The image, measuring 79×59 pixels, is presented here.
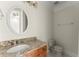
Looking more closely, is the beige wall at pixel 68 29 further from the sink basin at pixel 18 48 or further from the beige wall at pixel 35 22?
the sink basin at pixel 18 48

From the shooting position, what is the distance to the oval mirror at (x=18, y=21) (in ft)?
3.91

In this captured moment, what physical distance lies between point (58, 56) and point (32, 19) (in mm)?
583

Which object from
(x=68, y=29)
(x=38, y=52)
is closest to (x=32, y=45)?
(x=38, y=52)

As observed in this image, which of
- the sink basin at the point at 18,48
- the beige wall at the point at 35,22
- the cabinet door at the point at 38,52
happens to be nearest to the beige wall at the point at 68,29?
the beige wall at the point at 35,22

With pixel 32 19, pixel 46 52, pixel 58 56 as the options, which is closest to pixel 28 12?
pixel 32 19

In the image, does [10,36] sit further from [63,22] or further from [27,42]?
[63,22]

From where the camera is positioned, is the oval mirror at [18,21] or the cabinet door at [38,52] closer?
the cabinet door at [38,52]

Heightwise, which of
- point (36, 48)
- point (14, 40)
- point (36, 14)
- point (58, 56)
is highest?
point (36, 14)

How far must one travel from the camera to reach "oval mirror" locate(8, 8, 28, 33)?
1190 millimetres

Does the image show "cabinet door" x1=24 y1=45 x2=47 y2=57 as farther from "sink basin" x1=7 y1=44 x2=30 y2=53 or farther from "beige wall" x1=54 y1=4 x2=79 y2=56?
"beige wall" x1=54 y1=4 x2=79 y2=56

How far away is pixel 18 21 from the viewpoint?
1.20 meters

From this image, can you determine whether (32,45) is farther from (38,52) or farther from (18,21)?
(18,21)

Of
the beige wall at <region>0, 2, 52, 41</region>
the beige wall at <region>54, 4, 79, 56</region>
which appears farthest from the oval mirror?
the beige wall at <region>54, 4, 79, 56</region>

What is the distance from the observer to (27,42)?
46.1 inches
